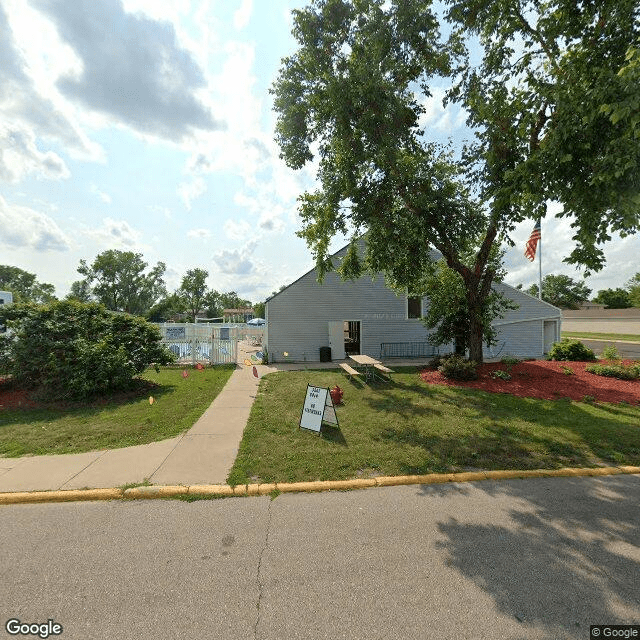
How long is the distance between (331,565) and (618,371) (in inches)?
531

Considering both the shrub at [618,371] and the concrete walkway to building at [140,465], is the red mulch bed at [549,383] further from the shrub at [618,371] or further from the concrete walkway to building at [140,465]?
the concrete walkway to building at [140,465]

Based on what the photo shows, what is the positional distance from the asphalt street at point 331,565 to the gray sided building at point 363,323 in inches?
531

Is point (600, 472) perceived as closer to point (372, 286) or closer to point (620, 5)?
point (620, 5)

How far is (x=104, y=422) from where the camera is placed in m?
7.28

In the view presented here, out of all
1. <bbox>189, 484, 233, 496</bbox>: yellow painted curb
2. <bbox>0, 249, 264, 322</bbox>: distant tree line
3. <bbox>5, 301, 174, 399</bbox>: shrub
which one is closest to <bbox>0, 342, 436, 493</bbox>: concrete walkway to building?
<bbox>189, 484, 233, 496</bbox>: yellow painted curb

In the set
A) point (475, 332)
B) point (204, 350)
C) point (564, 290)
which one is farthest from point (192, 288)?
point (564, 290)

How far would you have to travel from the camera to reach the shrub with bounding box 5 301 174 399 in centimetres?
910

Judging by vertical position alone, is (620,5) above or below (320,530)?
above

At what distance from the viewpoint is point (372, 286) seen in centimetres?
1853

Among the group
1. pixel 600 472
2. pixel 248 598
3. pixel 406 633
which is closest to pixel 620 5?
pixel 600 472

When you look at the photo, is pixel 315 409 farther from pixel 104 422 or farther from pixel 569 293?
pixel 569 293

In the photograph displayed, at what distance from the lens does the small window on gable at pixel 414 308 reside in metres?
19.0

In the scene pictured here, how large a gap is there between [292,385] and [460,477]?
23.7 feet

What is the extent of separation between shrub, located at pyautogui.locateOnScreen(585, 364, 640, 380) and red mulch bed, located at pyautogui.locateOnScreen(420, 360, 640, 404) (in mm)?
253
